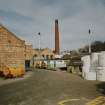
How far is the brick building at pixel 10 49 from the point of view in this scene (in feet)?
121

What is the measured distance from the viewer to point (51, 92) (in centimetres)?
2052

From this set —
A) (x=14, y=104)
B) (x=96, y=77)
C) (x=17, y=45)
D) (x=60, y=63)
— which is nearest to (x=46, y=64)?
(x=60, y=63)

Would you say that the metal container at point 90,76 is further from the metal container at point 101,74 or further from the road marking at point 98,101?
the road marking at point 98,101

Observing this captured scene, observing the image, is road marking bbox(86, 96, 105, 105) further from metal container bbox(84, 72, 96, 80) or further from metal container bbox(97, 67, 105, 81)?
metal container bbox(84, 72, 96, 80)

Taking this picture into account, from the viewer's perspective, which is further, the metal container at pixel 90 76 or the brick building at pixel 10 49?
the brick building at pixel 10 49

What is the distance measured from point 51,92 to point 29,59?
139 feet

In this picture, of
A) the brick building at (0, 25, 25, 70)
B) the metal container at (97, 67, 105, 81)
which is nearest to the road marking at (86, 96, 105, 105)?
the metal container at (97, 67, 105, 81)

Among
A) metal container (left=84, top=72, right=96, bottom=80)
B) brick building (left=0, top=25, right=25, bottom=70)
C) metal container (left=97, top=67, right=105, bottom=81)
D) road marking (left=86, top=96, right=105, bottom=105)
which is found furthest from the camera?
brick building (left=0, top=25, right=25, bottom=70)

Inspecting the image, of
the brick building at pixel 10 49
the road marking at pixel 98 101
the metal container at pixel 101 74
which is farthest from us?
the brick building at pixel 10 49

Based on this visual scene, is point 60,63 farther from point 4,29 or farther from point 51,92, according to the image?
point 51,92

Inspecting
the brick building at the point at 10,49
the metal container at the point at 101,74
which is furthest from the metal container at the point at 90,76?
the brick building at the point at 10,49

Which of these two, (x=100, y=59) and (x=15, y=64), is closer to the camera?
(x=100, y=59)

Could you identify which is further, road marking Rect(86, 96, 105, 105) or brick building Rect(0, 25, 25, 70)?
brick building Rect(0, 25, 25, 70)

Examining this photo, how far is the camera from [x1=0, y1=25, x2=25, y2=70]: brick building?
36750 mm
